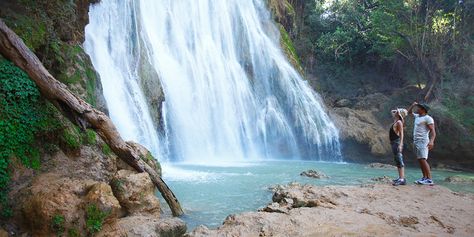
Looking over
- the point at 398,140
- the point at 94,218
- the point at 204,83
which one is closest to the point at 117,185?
the point at 94,218

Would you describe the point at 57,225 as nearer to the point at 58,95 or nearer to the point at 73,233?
the point at 73,233

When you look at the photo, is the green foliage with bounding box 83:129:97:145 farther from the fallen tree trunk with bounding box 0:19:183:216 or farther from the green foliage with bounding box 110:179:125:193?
the green foliage with bounding box 110:179:125:193

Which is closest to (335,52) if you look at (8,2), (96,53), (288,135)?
(288,135)

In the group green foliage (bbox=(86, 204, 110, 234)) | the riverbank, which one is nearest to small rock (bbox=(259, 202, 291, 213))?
the riverbank

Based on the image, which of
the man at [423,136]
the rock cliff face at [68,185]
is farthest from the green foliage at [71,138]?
the man at [423,136]

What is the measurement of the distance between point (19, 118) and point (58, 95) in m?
0.62

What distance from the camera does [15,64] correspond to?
18.0 ft

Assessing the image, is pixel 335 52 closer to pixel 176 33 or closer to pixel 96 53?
pixel 176 33

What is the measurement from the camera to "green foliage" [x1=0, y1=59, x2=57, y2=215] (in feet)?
16.5

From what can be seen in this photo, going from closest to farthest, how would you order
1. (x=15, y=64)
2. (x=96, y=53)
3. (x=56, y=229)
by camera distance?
(x=56, y=229) < (x=15, y=64) < (x=96, y=53)

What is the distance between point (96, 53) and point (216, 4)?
9891 millimetres

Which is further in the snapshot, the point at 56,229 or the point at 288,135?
the point at 288,135

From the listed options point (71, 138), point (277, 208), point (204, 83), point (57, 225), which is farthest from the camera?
point (204, 83)

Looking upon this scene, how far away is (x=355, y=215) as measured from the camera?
15.3ft
